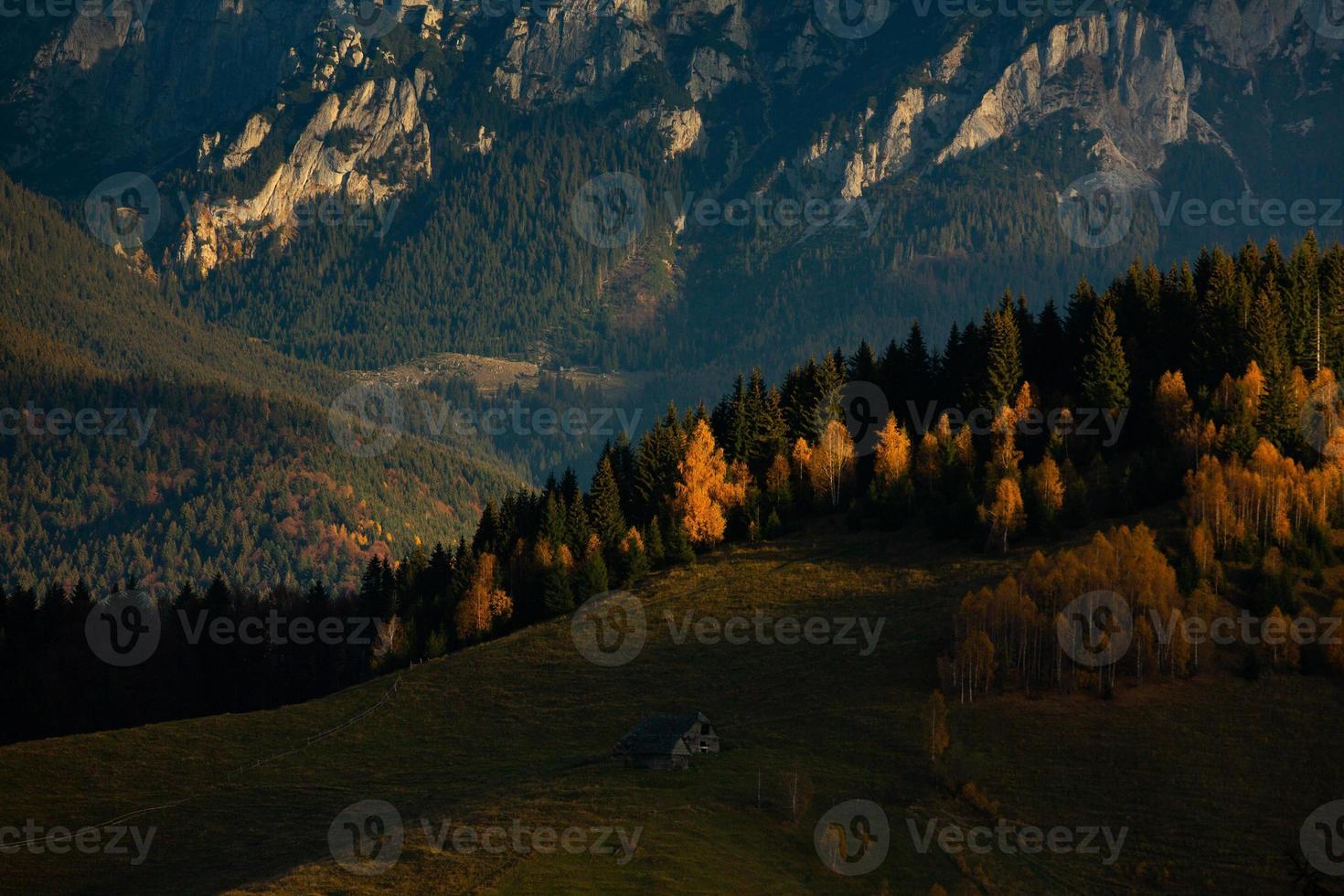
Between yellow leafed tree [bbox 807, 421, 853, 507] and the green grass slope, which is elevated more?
yellow leafed tree [bbox 807, 421, 853, 507]

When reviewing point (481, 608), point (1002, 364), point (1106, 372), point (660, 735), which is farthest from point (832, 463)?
point (660, 735)

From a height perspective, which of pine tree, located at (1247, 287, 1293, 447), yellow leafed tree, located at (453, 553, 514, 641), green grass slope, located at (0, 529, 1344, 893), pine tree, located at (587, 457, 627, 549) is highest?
pine tree, located at (1247, 287, 1293, 447)

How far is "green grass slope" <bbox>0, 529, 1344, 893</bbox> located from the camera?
88438 mm

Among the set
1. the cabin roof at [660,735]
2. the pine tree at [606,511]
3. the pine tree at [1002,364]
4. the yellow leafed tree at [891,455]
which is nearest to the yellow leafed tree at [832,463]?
the yellow leafed tree at [891,455]

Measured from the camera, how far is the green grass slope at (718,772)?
290 feet

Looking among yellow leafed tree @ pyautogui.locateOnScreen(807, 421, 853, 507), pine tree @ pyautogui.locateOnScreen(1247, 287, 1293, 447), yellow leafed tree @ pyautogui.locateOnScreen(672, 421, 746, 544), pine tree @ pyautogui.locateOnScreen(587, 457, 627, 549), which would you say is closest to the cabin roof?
yellow leafed tree @ pyautogui.locateOnScreen(672, 421, 746, 544)

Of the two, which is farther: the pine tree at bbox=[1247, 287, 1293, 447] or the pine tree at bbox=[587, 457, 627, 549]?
the pine tree at bbox=[587, 457, 627, 549]

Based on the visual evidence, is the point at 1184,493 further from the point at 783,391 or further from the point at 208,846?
the point at 208,846

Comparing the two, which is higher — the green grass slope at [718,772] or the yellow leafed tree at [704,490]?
the yellow leafed tree at [704,490]

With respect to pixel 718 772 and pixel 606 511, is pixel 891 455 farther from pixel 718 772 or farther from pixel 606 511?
pixel 718 772

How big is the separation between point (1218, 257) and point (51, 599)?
376 feet

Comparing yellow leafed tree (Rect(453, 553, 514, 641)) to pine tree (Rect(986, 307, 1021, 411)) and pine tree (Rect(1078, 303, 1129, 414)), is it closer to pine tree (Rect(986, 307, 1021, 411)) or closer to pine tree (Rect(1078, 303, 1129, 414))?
pine tree (Rect(986, 307, 1021, 411))

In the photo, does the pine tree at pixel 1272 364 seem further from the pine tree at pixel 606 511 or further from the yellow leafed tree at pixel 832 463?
the pine tree at pixel 606 511

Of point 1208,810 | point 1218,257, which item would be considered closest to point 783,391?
point 1218,257
